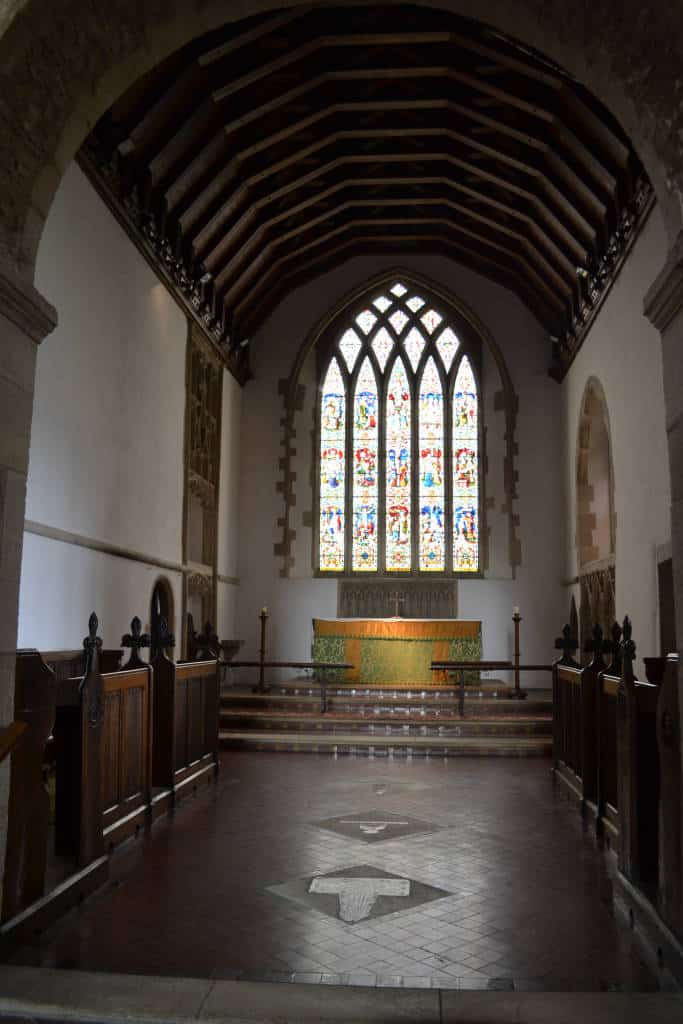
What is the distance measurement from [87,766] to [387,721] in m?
5.41

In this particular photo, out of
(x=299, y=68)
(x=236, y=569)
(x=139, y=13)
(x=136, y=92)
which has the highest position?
(x=299, y=68)

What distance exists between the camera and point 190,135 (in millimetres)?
8523

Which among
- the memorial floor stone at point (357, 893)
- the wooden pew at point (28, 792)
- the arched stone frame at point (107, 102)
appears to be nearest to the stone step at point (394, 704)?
the memorial floor stone at point (357, 893)

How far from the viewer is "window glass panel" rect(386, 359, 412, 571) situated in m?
12.7

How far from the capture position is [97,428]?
7629mm

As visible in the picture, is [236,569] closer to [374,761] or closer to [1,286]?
[374,761]

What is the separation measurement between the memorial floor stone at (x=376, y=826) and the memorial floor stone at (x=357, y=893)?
27.3 inches

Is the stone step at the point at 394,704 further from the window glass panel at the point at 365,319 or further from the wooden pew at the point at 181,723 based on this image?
the window glass panel at the point at 365,319

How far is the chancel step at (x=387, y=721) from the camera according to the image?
8172mm

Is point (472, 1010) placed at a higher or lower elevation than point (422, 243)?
lower

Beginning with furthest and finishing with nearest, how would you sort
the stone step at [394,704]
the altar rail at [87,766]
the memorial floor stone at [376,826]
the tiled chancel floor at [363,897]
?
1. the stone step at [394,704]
2. the memorial floor stone at [376,826]
3. the altar rail at [87,766]
4. the tiled chancel floor at [363,897]

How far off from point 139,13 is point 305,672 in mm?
10248

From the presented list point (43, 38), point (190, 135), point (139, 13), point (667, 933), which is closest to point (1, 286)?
point (43, 38)

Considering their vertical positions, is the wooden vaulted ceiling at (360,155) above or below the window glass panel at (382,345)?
above
